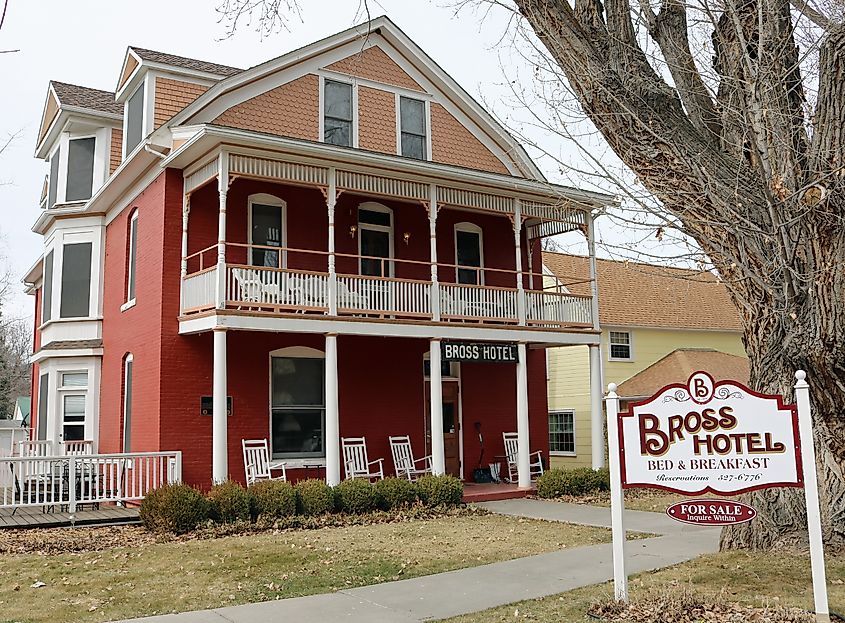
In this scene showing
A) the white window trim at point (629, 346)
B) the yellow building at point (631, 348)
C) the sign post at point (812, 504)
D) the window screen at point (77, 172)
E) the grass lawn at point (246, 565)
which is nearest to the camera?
the sign post at point (812, 504)

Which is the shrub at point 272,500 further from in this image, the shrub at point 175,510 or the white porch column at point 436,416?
the white porch column at point 436,416

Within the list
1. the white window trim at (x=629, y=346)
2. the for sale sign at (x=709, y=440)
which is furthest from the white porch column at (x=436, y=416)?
the white window trim at (x=629, y=346)

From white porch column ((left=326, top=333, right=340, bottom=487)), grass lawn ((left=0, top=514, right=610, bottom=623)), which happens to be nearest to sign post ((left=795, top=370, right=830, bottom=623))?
grass lawn ((left=0, top=514, right=610, bottom=623))

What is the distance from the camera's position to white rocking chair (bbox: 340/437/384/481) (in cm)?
1683

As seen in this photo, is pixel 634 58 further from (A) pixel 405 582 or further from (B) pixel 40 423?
(B) pixel 40 423

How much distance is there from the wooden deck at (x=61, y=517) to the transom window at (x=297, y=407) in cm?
334

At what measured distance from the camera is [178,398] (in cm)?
1541

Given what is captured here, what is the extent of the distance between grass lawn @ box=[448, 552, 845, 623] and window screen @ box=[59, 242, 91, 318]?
1512cm

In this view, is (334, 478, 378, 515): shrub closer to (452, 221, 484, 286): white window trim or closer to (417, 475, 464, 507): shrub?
(417, 475, 464, 507): shrub

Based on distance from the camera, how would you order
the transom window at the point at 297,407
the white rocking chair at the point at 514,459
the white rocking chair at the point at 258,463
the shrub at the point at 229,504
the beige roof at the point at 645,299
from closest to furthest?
the shrub at the point at 229,504
the white rocking chair at the point at 258,463
the transom window at the point at 297,407
the white rocking chair at the point at 514,459
the beige roof at the point at 645,299

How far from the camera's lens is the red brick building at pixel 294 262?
1532 cm

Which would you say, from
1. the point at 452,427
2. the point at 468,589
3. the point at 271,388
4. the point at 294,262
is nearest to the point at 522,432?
the point at 452,427

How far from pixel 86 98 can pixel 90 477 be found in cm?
1087

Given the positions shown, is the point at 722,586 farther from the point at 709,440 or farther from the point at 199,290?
the point at 199,290
